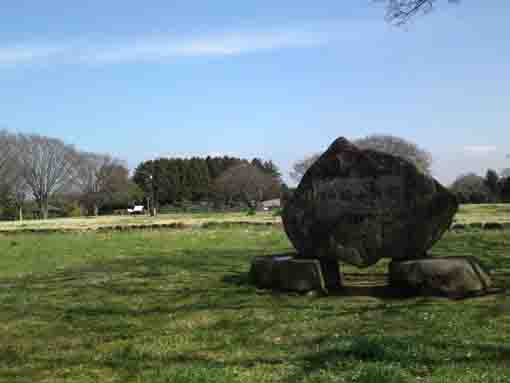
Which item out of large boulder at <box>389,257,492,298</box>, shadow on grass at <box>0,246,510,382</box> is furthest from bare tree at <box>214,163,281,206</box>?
large boulder at <box>389,257,492,298</box>

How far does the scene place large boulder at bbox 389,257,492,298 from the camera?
9.03 m

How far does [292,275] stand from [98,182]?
86.4 meters

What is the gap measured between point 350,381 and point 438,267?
462cm

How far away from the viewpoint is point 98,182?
91938 mm

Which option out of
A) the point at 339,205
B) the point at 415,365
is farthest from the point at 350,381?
the point at 339,205

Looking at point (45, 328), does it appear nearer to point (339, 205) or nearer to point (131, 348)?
point (131, 348)

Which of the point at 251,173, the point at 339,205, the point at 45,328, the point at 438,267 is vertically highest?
the point at 251,173

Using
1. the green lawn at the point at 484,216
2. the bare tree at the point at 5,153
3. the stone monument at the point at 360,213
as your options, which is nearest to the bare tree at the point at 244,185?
the bare tree at the point at 5,153

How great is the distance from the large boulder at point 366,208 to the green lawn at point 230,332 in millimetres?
1004

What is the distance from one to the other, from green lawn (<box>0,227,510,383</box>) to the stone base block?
1.10 ft

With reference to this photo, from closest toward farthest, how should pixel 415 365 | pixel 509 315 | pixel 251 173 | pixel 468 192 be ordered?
1. pixel 415 365
2. pixel 509 315
3. pixel 468 192
4. pixel 251 173

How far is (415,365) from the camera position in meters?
5.44

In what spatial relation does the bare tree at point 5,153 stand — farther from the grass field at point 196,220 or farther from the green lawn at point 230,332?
the green lawn at point 230,332

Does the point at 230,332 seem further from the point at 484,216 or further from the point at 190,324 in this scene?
the point at 484,216
